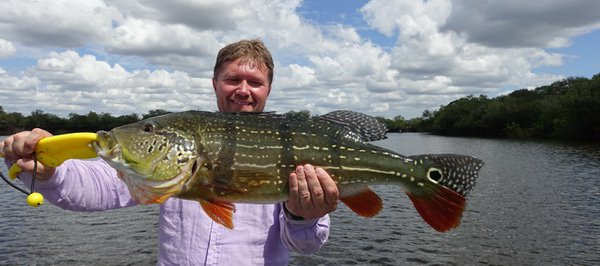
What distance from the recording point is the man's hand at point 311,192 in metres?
3.78

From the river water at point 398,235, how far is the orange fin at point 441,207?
40.5ft

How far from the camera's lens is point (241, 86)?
4.95 m

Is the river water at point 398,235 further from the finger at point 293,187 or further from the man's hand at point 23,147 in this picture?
the man's hand at point 23,147

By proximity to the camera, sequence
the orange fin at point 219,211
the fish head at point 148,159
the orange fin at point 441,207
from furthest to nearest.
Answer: the orange fin at point 441,207
the orange fin at point 219,211
the fish head at point 148,159

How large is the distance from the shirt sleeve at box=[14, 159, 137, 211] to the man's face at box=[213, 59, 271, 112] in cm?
146

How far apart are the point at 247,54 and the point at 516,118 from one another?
125714 millimetres

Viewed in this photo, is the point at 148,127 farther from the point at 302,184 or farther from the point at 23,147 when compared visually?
the point at 302,184

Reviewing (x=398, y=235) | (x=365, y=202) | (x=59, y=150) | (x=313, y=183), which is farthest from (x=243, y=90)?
(x=398, y=235)

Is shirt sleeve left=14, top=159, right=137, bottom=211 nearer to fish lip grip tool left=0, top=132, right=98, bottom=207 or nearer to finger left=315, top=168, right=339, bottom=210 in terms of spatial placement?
fish lip grip tool left=0, top=132, right=98, bottom=207

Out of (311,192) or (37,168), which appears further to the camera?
(311,192)

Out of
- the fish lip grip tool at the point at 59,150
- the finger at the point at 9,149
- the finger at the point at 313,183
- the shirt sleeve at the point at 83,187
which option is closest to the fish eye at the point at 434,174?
the finger at the point at 313,183

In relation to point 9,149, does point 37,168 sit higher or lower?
lower

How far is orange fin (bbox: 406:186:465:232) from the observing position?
407 centimetres

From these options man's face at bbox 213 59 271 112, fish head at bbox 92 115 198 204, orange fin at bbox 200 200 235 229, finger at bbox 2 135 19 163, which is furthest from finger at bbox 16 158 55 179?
man's face at bbox 213 59 271 112
